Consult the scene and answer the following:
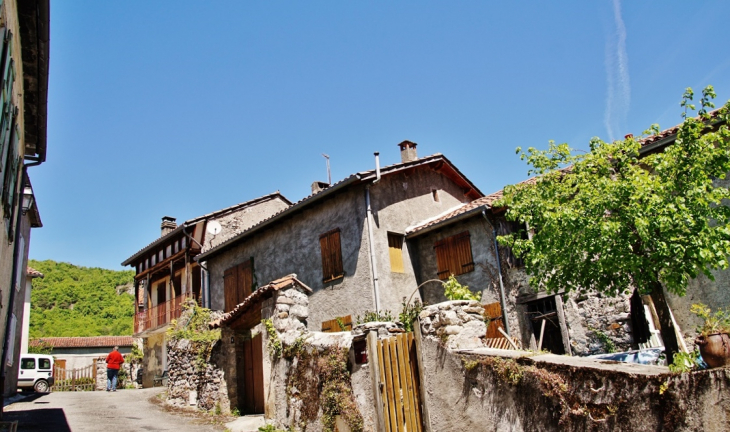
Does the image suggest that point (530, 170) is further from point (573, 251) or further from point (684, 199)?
point (684, 199)

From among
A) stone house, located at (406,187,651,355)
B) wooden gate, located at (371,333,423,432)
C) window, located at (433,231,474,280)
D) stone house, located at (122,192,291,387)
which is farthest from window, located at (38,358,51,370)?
wooden gate, located at (371,333,423,432)

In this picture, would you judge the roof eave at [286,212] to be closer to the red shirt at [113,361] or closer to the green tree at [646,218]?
the red shirt at [113,361]

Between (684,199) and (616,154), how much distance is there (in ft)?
4.50

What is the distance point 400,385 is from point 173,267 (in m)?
20.1

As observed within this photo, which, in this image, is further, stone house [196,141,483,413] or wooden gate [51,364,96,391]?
wooden gate [51,364,96,391]

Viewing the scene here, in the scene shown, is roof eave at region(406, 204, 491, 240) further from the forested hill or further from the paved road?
the forested hill

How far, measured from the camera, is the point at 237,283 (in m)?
20.3

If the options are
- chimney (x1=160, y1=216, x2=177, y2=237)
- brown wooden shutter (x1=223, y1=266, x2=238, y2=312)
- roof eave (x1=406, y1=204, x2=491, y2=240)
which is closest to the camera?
roof eave (x1=406, y1=204, x2=491, y2=240)

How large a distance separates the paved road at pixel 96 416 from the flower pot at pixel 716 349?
9203mm

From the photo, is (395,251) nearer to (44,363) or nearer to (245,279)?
(245,279)

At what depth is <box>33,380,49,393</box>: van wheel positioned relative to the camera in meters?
21.0

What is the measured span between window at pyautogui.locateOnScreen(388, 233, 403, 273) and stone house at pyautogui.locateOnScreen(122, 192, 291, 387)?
9.21 metres

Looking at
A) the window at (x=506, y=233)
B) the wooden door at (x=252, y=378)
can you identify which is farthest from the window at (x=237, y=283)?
the window at (x=506, y=233)

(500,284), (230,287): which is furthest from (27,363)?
(500,284)
